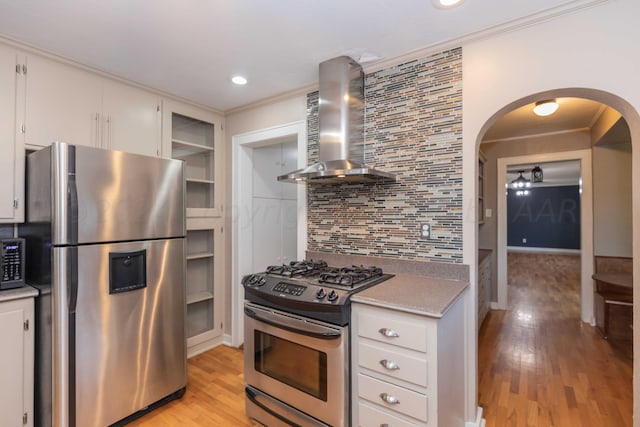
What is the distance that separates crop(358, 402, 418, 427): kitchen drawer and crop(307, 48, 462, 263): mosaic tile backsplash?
96 centimetres

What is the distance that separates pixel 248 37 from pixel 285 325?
5.82 ft

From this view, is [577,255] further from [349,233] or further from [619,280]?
[349,233]

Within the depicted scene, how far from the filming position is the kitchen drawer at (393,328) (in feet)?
4.54

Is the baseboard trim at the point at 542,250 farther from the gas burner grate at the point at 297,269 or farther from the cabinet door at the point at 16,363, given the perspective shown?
the cabinet door at the point at 16,363

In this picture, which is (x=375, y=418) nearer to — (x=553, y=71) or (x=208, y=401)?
(x=208, y=401)

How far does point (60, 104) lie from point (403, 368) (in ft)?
8.98

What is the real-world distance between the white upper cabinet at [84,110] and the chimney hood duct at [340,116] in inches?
53.9

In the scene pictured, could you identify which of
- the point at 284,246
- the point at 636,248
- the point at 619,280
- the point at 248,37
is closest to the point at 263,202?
the point at 284,246

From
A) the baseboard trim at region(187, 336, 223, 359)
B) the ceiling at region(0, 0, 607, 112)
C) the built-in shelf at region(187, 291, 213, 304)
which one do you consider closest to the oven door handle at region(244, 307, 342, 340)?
the built-in shelf at region(187, 291, 213, 304)

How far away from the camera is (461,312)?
1773 mm

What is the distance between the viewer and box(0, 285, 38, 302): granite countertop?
1.66 meters

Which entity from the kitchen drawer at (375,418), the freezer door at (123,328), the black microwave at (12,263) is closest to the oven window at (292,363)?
the kitchen drawer at (375,418)

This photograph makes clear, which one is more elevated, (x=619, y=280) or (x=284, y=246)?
(x=284, y=246)

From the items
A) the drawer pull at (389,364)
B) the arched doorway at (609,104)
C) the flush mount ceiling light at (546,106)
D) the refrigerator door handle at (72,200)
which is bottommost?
the drawer pull at (389,364)
